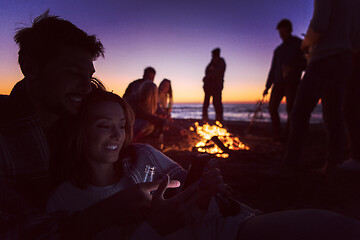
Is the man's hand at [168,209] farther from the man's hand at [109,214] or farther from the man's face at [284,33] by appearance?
the man's face at [284,33]

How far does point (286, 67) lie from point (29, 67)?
648 centimetres

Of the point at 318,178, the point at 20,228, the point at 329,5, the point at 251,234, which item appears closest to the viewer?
A: the point at 20,228

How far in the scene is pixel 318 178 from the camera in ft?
12.7

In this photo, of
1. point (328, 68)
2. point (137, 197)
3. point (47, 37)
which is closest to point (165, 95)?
point (328, 68)

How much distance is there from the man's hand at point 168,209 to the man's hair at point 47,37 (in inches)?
54.8

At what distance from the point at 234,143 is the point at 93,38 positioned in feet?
18.7

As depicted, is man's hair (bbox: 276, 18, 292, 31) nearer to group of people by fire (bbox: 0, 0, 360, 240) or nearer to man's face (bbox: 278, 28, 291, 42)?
man's face (bbox: 278, 28, 291, 42)

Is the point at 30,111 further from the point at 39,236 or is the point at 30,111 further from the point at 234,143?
the point at 234,143

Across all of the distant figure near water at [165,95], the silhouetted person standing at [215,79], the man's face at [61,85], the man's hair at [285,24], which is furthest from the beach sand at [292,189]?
the silhouetted person standing at [215,79]

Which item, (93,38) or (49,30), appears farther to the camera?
(93,38)

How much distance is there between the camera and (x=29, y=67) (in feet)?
5.69

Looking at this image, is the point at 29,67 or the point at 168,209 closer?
the point at 168,209

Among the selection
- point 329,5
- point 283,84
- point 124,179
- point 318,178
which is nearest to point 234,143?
point 283,84

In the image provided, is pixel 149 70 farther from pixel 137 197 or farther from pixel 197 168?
pixel 137 197
